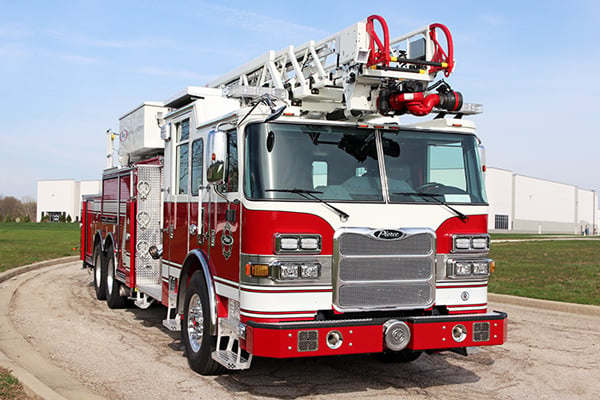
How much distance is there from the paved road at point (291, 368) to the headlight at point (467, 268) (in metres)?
1.10

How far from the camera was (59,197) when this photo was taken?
105 m

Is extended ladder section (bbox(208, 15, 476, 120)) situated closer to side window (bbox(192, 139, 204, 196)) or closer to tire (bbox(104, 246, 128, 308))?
side window (bbox(192, 139, 204, 196))

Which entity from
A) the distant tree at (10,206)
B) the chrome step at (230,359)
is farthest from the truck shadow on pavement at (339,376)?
the distant tree at (10,206)

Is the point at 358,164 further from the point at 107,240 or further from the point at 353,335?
the point at 107,240

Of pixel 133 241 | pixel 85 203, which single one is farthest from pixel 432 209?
pixel 85 203

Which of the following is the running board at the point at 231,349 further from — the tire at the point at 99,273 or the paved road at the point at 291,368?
the tire at the point at 99,273

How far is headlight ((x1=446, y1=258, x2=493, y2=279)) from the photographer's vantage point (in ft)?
20.4

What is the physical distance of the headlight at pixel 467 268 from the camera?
6211 millimetres

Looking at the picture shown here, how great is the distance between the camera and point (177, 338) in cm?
880

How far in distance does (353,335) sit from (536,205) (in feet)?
272

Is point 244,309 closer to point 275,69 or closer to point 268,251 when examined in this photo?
point 268,251

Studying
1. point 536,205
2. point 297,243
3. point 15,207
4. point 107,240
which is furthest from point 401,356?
point 15,207

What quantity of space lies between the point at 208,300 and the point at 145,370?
1174mm

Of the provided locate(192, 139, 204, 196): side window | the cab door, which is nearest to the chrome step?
the cab door
